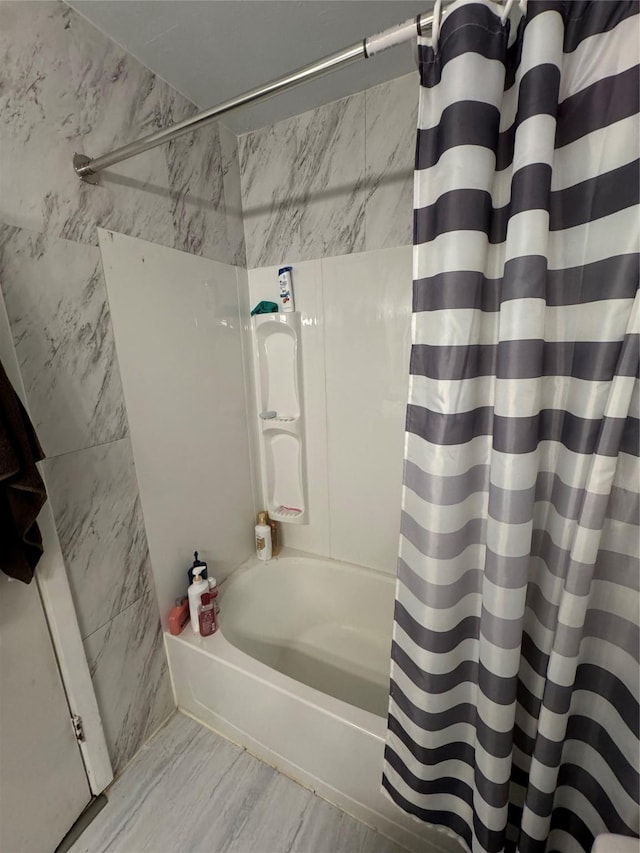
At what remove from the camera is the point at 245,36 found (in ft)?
3.20

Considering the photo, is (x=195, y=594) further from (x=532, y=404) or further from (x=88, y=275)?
(x=532, y=404)

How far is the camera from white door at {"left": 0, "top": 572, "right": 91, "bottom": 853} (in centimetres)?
82

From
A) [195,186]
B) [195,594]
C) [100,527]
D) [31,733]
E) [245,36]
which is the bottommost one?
[31,733]

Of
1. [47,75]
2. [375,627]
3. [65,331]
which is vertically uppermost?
[47,75]

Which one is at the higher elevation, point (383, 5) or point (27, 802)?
point (383, 5)

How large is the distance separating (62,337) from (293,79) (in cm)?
79

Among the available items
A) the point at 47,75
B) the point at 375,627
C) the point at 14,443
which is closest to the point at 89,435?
the point at 14,443

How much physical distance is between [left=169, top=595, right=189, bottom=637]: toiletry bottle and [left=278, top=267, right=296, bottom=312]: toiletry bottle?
1.21m

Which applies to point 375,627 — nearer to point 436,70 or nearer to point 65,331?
point 65,331

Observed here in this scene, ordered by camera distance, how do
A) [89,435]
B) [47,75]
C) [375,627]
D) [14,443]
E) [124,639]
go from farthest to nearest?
[375,627] → [124,639] → [89,435] → [47,75] → [14,443]

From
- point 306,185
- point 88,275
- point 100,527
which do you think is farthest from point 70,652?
point 306,185

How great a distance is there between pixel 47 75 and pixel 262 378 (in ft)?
3.42

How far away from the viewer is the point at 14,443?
697 millimetres

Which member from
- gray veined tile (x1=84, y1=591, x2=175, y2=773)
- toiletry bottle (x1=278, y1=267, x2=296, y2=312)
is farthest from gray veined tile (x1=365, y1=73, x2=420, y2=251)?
gray veined tile (x1=84, y1=591, x2=175, y2=773)
